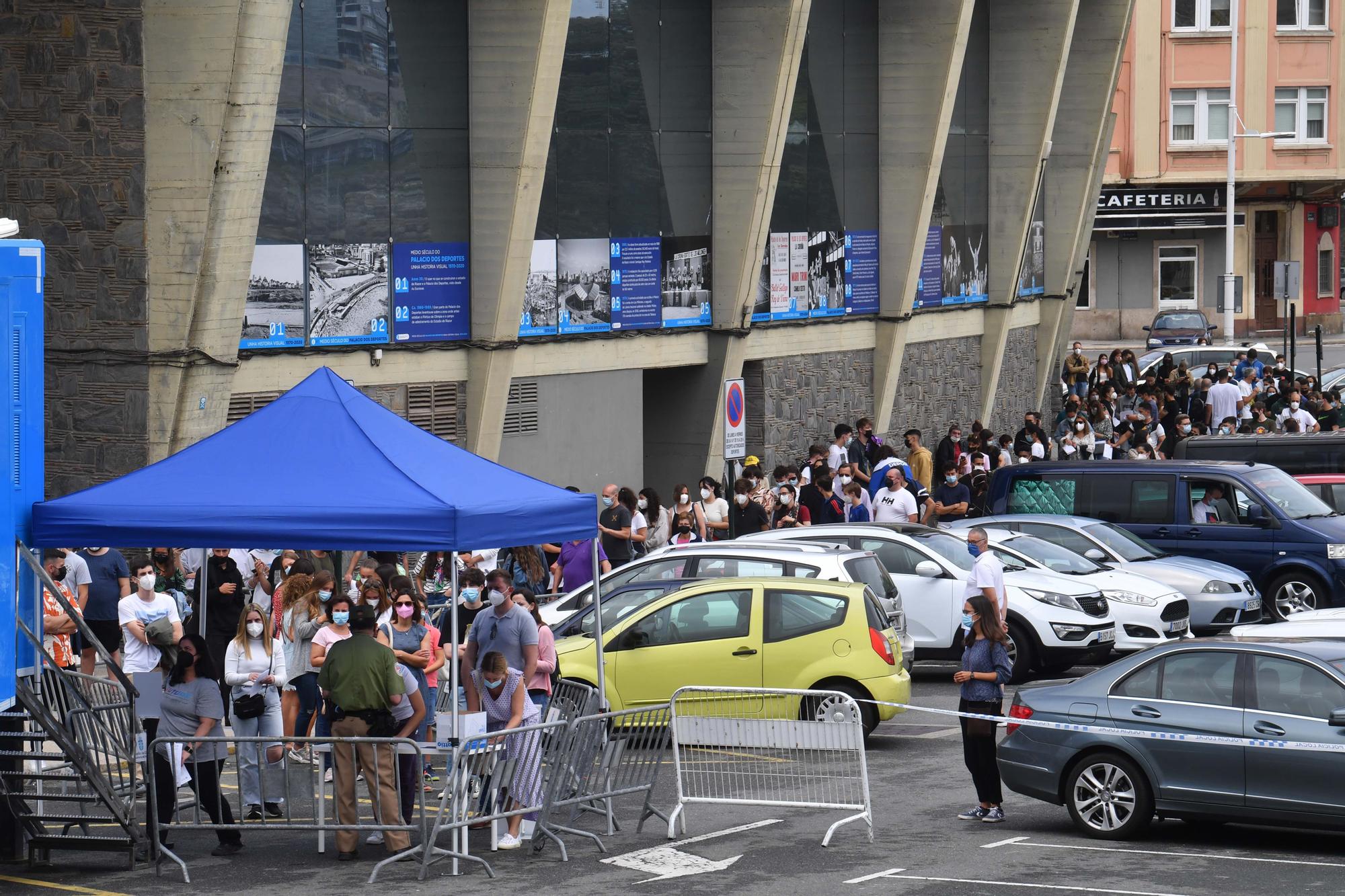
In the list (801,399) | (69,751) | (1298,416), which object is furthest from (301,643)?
(1298,416)

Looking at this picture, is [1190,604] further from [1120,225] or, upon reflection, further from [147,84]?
[1120,225]

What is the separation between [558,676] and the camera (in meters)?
14.4

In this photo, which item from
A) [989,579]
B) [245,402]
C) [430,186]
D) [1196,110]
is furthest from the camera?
[1196,110]

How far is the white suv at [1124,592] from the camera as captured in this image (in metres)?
19.6

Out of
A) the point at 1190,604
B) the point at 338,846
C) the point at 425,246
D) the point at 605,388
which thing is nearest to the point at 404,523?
the point at 338,846

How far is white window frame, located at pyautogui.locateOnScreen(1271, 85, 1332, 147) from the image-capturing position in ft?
210

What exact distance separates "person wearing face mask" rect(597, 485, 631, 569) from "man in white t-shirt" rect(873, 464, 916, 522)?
9.97 ft

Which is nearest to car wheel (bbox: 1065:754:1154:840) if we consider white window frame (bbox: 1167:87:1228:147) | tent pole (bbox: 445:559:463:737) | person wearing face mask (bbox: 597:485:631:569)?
tent pole (bbox: 445:559:463:737)

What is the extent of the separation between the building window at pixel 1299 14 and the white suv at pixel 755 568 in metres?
50.8

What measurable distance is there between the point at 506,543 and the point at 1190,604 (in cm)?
1017

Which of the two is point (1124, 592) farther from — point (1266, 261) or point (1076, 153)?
point (1266, 261)

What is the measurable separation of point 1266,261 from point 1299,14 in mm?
8471

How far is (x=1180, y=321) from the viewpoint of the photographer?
2338 inches

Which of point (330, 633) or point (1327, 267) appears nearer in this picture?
point (330, 633)
